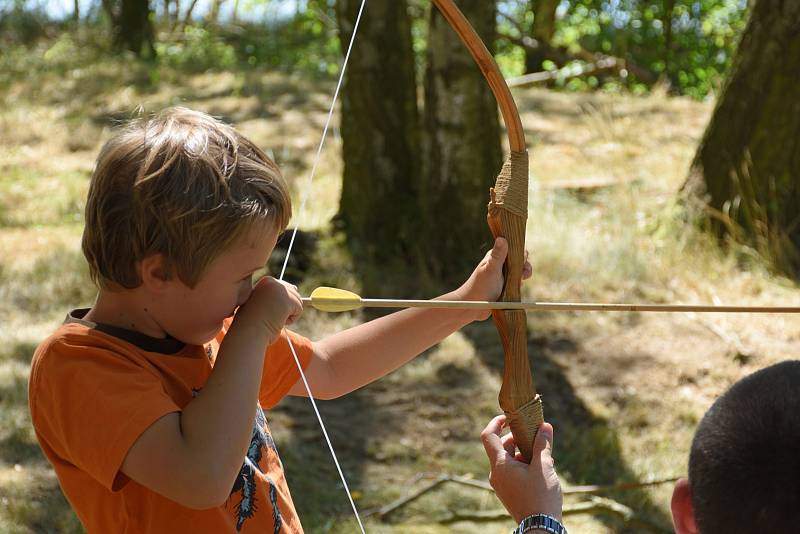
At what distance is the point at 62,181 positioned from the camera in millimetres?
5777

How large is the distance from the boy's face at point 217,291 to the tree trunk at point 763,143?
3385 mm

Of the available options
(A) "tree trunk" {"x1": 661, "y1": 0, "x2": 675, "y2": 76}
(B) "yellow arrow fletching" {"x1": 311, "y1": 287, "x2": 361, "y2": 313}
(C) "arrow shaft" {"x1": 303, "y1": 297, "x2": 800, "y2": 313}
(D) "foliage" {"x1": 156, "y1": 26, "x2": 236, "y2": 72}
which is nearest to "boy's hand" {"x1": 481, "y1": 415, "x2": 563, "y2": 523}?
(C) "arrow shaft" {"x1": 303, "y1": 297, "x2": 800, "y2": 313}

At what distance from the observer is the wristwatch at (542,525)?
132 cm

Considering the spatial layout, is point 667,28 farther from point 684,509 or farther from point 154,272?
point 684,509

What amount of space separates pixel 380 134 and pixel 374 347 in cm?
291

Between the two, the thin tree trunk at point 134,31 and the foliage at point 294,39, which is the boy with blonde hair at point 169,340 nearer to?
the thin tree trunk at point 134,31

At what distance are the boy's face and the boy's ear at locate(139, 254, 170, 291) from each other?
1 cm

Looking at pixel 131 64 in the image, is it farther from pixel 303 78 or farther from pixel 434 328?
pixel 434 328

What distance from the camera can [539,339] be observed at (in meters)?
3.98

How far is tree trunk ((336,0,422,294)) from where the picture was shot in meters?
4.47

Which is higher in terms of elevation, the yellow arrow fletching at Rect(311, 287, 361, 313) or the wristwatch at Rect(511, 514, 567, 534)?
the yellow arrow fletching at Rect(311, 287, 361, 313)

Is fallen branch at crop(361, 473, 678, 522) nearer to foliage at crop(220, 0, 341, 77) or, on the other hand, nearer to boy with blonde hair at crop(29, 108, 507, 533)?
boy with blonde hair at crop(29, 108, 507, 533)

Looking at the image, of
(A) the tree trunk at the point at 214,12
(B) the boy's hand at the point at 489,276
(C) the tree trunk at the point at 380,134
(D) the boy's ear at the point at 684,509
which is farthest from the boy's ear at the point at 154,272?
(A) the tree trunk at the point at 214,12

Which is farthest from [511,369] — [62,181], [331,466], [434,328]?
[62,181]
